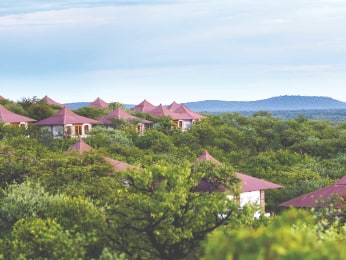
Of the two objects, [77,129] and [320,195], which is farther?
[77,129]

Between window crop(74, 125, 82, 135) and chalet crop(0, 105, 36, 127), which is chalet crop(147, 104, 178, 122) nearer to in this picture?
window crop(74, 125, 82, 135)

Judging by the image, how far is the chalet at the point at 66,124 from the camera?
2842 inches

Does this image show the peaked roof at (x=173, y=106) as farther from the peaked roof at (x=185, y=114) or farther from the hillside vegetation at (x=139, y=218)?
the hillside vegetation at (x=139, y=218)

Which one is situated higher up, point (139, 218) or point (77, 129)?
point (139, 218)

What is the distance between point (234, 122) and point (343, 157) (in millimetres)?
32778

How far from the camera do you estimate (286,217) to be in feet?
31.1

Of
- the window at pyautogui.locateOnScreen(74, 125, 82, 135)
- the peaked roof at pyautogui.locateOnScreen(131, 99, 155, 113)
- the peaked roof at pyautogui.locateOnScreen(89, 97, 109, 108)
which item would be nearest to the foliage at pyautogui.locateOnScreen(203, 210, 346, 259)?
the window at pyautogui.locateOnScreen(74, 125, 82, 135)

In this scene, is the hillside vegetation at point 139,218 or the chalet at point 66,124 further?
the chalet at point 66,124

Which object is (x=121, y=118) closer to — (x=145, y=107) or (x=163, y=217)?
(x=145, y=107)

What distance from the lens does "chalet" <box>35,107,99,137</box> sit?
2842 inches

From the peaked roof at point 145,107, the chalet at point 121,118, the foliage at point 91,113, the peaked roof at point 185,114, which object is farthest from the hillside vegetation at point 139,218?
the peaked roof at point 145,107

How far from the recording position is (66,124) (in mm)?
72250

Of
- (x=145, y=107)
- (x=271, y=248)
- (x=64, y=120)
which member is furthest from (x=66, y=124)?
(x=271, y=248)

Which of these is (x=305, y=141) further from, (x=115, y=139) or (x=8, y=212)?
(x=8, y=212)
